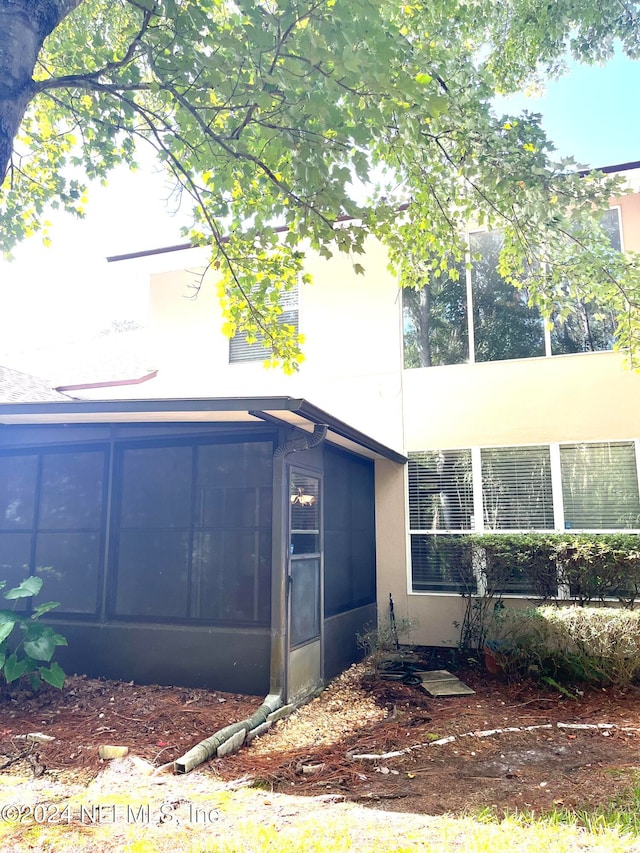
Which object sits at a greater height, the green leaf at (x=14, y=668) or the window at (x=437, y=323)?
the window at (x=437, y=323)

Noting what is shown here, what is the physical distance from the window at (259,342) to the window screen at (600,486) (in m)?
4.57

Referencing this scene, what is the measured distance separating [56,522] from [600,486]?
670cm

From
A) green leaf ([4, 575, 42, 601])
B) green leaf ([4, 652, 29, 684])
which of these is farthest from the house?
green leaf ([4, 652, 29, 684])

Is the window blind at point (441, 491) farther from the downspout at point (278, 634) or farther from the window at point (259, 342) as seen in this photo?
the downspout at point (278, 634)

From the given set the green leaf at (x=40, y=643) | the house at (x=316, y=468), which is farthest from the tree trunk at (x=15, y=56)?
the green leaf at (x=40, y=643)

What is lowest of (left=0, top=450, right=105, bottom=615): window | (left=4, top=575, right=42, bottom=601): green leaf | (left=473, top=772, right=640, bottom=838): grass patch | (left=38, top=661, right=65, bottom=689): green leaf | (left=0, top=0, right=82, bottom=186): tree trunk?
(left=473, top=772, right=640, bottom=838): grass patch

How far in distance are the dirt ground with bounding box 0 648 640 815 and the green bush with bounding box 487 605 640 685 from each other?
A: 8.8 inches

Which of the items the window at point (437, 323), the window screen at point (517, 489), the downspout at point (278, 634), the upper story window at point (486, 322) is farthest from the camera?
the window at point (437, 323)

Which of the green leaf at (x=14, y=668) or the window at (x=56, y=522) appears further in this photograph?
the window at (x=56, y=522)

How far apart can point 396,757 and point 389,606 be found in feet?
13.7

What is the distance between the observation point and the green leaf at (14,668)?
534 centimetres

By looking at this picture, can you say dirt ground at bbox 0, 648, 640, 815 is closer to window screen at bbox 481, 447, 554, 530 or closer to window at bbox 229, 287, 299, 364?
window screen at bbox 481, 447, 554, 530

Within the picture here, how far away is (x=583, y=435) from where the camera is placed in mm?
8125

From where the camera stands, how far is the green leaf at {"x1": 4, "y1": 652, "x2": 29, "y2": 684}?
5336mm
